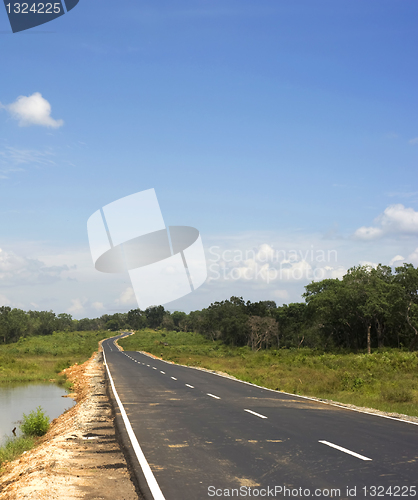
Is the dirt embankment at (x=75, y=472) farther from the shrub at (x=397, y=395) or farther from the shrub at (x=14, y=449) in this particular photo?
the shrub at (x=397, y=395)

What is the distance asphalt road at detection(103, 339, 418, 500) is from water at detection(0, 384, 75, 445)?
669 centimetres

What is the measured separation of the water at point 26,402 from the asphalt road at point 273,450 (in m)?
6.69

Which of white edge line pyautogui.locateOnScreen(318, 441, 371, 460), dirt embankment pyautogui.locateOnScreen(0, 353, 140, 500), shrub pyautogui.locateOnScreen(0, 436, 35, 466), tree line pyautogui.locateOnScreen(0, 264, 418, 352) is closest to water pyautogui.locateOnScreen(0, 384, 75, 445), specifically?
shrub pyautogui.locateOnScreen(0, 436, 35, 466)

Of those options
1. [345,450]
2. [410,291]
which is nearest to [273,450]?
[345,450]

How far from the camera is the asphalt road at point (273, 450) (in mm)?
6637

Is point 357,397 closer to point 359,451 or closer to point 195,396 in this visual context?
point 195,396

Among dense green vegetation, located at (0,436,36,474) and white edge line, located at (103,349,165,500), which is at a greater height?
white edge line, located at (103,349,165,500)

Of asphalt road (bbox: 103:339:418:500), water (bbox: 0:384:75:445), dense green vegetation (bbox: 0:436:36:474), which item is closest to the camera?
asphalt road (bbox: 103:339:418:500)

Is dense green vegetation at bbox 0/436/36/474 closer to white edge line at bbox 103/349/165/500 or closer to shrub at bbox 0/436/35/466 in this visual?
shrub at bbox 0/436/35/466

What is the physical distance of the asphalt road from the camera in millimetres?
6637

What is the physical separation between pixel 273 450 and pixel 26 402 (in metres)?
21.9

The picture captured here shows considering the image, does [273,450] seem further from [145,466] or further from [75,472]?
[75,472]

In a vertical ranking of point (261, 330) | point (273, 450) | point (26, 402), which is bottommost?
point (26, 402)

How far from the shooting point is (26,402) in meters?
26.8
